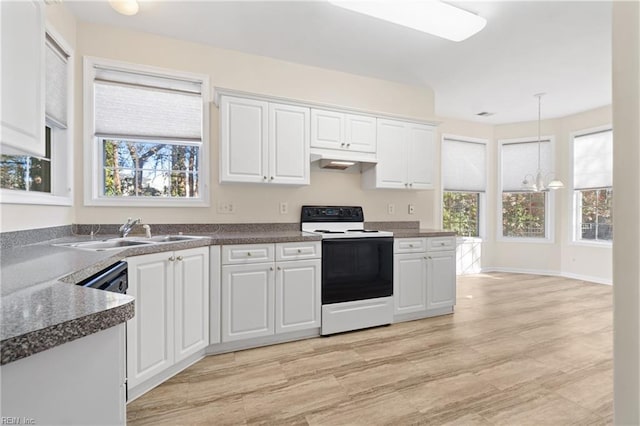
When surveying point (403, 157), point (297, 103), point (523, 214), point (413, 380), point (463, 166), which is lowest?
point (413, 380)

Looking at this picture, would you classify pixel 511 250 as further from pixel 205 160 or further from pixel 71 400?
pixel 71 400

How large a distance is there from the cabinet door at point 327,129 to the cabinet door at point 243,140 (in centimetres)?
51

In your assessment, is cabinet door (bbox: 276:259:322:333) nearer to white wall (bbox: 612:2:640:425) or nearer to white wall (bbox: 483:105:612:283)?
white wall (bbox: 612:2:640:425)

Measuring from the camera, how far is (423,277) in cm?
338

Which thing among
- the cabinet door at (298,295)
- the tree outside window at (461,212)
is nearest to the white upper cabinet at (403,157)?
the cabinet door at (298,295)

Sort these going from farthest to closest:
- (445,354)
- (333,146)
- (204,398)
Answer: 1. (333,146)
2. (445,354)
3. (204,398)

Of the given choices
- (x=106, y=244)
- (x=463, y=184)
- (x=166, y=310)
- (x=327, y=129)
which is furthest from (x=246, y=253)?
(x=463, y=184)

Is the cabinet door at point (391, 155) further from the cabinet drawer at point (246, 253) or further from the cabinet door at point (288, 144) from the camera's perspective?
the cabinet drawer at point (246, 253)

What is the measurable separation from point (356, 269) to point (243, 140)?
1.61 metres

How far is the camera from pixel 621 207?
0.83 m

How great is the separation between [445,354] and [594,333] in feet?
5.38

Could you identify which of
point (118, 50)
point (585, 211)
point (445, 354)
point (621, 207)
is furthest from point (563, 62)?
point (118, 50)

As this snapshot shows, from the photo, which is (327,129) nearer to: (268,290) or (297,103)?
(297,103)

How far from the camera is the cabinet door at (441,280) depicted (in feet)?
11.2
